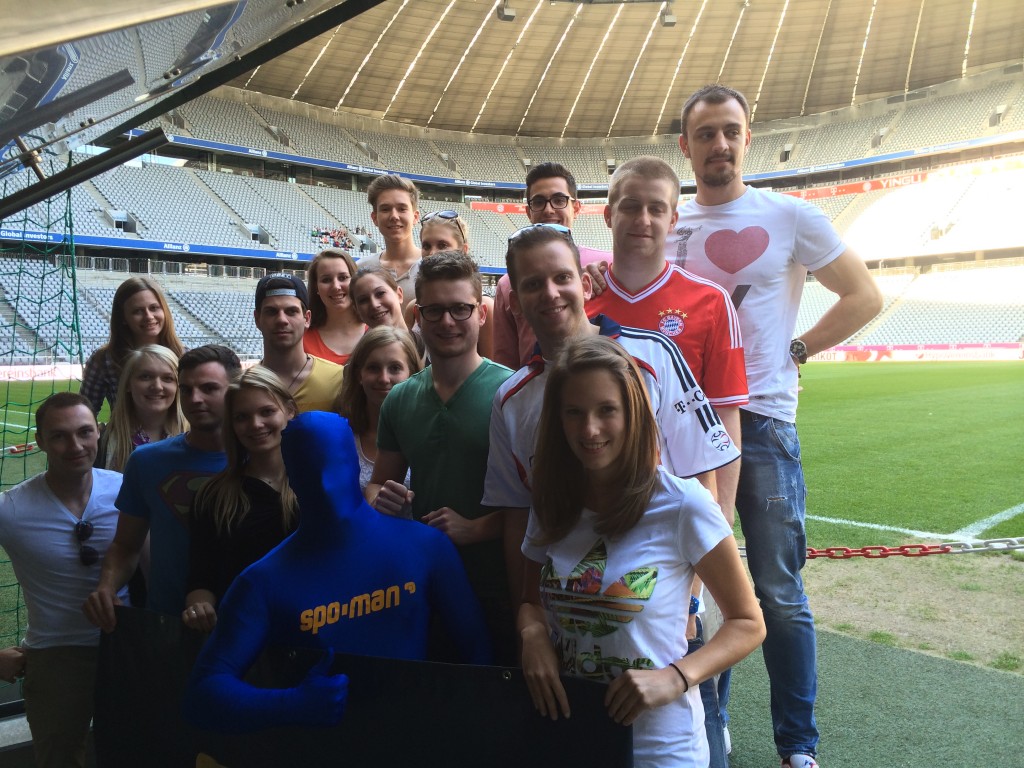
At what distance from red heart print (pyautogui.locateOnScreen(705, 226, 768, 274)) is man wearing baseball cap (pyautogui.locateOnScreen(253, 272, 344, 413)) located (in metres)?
1.58

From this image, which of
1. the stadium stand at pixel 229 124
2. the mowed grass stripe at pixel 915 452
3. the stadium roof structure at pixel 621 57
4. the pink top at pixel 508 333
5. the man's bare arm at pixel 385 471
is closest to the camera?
the man's bare arm at pixel 385 471

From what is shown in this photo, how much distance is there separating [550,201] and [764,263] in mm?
1227

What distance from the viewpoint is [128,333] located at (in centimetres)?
387

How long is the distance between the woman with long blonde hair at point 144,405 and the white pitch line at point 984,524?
22.5 feet

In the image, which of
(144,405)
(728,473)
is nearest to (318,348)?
(144,405)

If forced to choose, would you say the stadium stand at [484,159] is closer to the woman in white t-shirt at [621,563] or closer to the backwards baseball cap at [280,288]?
the backwards baseball cap at [280,288]

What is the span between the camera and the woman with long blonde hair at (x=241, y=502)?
2367mm

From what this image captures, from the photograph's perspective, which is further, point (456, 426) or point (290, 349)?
point (290, 349)

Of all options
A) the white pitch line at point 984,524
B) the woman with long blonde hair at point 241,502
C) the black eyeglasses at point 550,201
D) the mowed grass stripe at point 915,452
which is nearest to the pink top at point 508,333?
the black eyeglasses at point 550,201

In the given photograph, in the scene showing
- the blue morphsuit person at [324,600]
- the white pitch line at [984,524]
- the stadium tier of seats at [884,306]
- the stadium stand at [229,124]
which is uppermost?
the stadium stand at [229,124]

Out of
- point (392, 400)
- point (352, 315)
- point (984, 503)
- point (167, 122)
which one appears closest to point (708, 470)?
point (392, 400)

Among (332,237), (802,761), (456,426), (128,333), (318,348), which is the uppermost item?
(332,237)

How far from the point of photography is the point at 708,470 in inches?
83.2

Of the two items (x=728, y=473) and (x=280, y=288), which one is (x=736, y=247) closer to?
(x=728, y=473)
